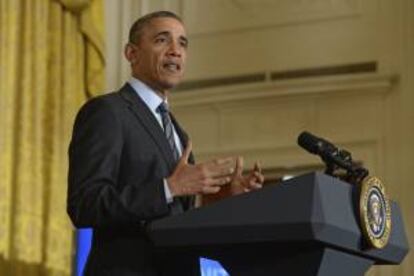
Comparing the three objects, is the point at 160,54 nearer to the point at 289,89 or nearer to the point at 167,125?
the point at 167,125

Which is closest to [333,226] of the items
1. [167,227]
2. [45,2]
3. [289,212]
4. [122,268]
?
[289,212]

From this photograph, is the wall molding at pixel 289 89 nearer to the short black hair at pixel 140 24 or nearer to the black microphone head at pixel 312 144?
the short black hair at pixel 140 24

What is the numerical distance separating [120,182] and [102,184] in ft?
0.32

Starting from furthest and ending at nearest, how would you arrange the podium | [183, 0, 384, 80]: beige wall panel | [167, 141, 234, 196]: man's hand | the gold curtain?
[183, 0, 384, 80]: beige wall panel, the gold curtain, [167, 141, 234, 196]: man's hand, the podium

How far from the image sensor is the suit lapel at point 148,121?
1.88 metres

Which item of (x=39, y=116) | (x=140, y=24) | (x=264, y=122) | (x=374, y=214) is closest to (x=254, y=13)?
(x=264, y=122)

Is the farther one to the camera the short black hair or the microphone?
the short black hair

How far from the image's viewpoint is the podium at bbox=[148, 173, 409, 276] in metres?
1.49

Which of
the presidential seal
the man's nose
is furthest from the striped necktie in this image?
the presidential seal

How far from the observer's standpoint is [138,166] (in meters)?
1.83

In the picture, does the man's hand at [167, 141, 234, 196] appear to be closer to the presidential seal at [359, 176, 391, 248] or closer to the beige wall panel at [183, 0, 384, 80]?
the presidential seal at [359, 176, 391, 248]

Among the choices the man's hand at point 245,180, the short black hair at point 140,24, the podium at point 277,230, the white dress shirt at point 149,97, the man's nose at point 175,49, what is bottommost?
the podium at point 277,230

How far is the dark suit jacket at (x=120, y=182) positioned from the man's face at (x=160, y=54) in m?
0.06

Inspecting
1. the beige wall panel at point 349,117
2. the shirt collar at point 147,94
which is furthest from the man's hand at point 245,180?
the beige wall panel at point 349,117
